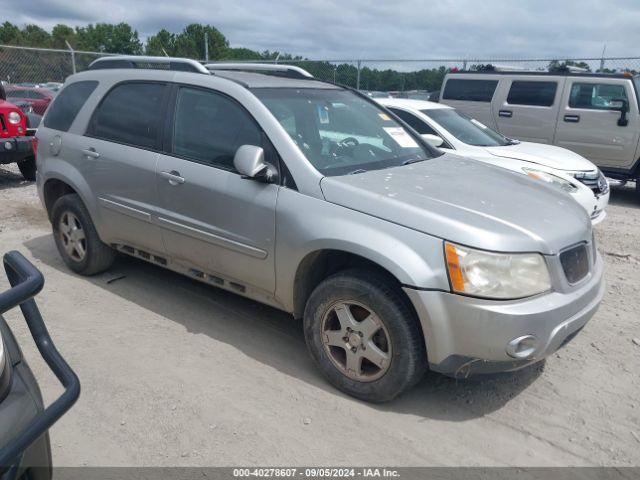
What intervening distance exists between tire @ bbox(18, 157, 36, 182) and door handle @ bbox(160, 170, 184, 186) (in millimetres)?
6595

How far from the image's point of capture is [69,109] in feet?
15.9

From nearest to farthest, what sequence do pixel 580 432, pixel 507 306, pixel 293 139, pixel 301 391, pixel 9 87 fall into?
1. pixel 507 306
2. pixel 580 432
3. pixel 301 391
4. pixel 293 139
5. pixel 9 87

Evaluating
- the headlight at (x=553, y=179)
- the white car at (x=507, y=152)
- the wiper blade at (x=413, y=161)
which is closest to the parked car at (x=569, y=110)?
the white car at (x=507, y=152)

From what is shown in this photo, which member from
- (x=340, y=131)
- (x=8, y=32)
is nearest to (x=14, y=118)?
(x=340, y=131)

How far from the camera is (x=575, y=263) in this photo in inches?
121

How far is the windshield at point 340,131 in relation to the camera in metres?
3.56

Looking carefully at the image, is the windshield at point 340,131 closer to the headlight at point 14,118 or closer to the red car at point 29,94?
the headlight at point 14,118

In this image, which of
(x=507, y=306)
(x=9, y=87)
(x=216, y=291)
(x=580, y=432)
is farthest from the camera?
(x=9, y=87)

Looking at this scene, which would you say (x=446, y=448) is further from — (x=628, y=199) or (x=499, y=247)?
(x=628, y=199)

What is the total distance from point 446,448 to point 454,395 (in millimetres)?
534

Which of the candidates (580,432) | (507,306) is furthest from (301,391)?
(580,432)

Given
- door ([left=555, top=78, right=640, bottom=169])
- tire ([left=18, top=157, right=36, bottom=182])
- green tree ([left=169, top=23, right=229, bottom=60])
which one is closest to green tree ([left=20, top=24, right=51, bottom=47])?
green tree ([left=169, top=23, right=229, bottom=60])

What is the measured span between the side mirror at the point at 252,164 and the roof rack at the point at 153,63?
1.03 m

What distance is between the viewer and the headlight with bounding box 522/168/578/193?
240 inches
